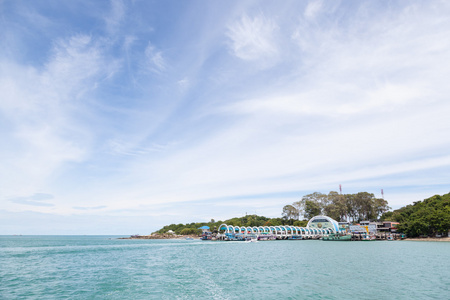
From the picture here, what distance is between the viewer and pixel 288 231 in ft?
400

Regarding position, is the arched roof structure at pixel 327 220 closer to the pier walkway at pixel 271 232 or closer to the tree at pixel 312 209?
the pier walkway at pixel 271 232

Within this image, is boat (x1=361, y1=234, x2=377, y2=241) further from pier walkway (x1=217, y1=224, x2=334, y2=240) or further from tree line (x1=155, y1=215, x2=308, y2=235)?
tree line (x1=155, y1=215, x2=308, y2=235)

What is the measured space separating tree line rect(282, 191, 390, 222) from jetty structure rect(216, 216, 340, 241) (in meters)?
8.92

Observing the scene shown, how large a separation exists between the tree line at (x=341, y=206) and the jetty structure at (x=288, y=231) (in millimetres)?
8918

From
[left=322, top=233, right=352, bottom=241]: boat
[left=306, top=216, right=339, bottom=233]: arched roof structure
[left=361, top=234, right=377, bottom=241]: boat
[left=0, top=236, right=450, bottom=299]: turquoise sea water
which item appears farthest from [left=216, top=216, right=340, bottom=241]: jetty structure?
[left=0, top=236, right=450, bottom=299]: turquoise sea water

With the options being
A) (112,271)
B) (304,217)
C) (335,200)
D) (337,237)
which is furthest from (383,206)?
(112,271)

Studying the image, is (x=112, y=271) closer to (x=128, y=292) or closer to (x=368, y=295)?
(x=128, y=292)

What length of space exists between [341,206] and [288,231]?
1048 inches

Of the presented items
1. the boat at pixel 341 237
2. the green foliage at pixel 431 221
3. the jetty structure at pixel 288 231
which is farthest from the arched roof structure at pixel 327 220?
the green foliage at pixel 431 221

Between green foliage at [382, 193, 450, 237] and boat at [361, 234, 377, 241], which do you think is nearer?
green foliage at [382, 193, 450, 237]

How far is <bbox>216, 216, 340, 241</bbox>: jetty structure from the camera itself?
350ft

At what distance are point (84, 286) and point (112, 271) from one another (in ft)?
25.3

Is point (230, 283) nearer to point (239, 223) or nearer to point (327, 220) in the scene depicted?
point (327, 220)

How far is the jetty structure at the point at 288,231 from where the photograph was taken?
107 meters
